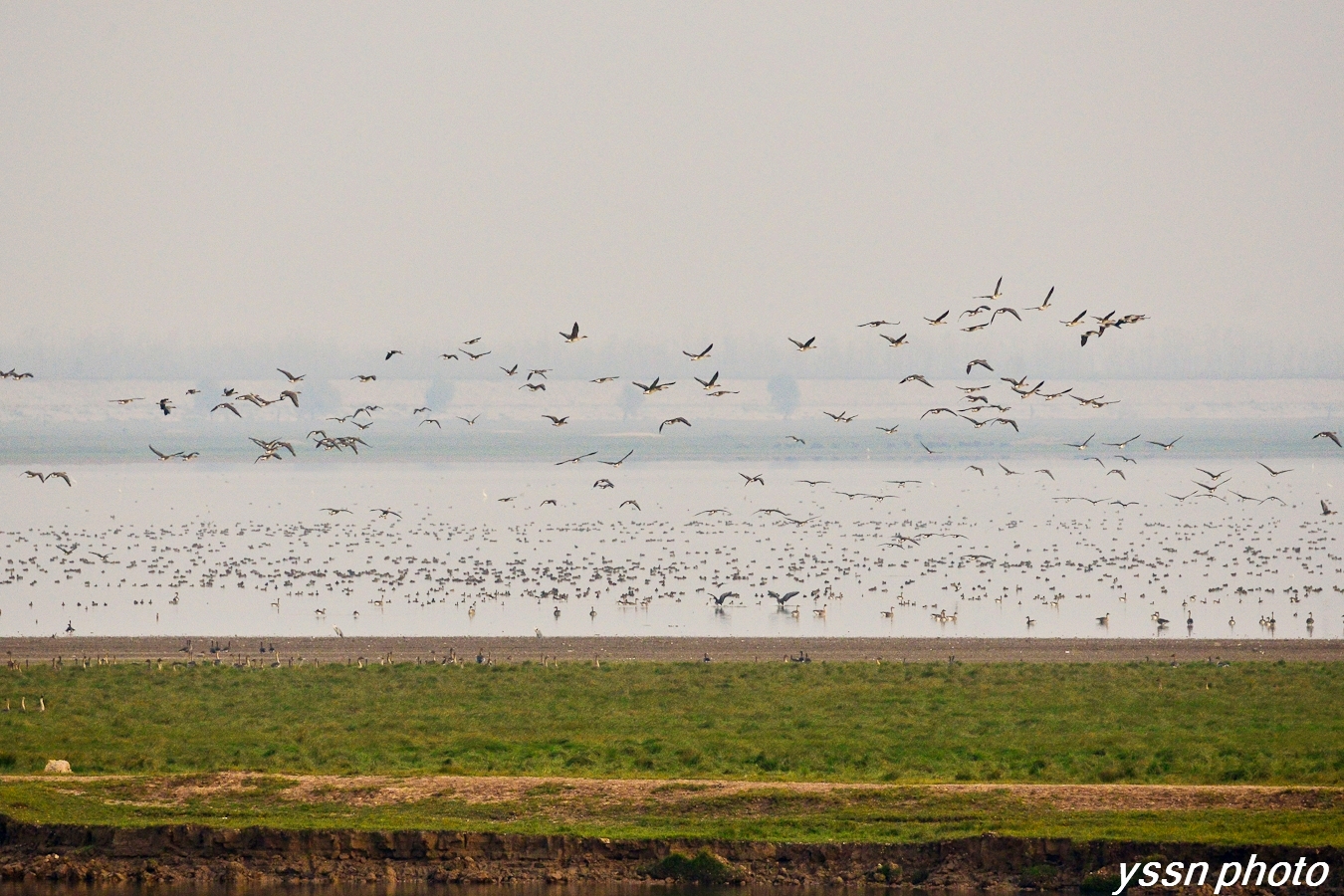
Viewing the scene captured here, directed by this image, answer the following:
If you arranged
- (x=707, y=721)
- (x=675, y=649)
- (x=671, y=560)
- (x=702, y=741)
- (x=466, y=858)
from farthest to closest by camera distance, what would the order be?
1. (x=671, y=560)
2. (x=675, y=649)
3. (x=707, y=721)
4. (x=702, y=741)
5. (x=466, y=858)

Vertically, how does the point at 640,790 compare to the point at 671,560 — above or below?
below

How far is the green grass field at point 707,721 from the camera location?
32125mm

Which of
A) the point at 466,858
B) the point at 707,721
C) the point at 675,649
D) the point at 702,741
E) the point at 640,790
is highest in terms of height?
the point at 675,649

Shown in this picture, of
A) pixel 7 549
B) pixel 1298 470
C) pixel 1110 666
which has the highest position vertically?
pixel 1298 470

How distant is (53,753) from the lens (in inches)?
1308

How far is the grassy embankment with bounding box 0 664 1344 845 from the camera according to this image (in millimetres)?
28344

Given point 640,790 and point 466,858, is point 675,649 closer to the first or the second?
point 640,790

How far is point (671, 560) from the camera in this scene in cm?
7544

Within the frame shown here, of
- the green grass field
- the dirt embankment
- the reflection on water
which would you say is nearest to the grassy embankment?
the green grass field

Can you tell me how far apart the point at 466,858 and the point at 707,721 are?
9.78 meters

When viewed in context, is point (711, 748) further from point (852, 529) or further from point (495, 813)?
point (852, 529)

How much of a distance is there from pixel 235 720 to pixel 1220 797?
20641 millimetres

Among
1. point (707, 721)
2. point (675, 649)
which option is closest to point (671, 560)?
point (675, 649)

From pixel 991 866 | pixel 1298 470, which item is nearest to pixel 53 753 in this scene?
pixel 991 866
